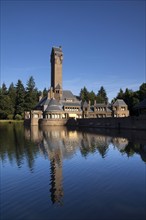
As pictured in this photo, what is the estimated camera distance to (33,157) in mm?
23984

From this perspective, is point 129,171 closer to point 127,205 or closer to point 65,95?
point 127,205

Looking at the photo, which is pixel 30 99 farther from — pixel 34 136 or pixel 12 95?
pixel 34 136

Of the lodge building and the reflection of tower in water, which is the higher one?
the lodge building

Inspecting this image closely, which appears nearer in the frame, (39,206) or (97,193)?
(39,206)

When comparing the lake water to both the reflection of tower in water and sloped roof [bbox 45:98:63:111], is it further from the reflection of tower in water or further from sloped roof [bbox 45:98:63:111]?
sloped roof [bbox 45:98:63:111]

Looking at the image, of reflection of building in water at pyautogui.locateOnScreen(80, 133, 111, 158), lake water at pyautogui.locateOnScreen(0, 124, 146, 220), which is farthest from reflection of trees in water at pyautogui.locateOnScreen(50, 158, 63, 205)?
reflection of building in water at pyautogui.locateOnScreen(80, 133, 111, 158)

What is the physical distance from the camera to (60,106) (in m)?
94.2

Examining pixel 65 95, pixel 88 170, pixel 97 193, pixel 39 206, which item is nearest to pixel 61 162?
pixel 88 170

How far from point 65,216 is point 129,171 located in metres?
9.02

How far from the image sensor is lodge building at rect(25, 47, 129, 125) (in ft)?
286

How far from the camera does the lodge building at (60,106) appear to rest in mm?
87250

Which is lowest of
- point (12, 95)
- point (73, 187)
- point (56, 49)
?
point (73, 187)

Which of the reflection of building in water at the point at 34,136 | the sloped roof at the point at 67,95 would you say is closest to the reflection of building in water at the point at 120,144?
the reflection of building in water at the point at 34,136

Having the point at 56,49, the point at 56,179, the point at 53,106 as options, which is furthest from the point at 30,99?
the point at 56,179
